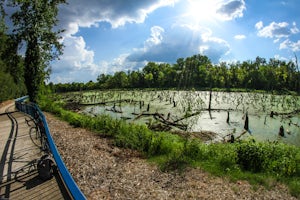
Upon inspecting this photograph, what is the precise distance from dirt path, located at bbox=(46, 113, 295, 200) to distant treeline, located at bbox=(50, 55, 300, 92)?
60.2 metres

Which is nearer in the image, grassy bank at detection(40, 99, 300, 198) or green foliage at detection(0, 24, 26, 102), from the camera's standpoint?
grassy bank at detection(40, 99, 300, 198)

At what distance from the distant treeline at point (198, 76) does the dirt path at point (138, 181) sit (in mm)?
60179

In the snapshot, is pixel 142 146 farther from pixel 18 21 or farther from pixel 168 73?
pixel 168 73

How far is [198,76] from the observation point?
87188 millimetres

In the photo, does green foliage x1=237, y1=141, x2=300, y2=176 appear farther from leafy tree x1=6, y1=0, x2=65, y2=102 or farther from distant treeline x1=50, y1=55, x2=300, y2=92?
distant treeline x1=50, y1=55, x2=300, y2=92

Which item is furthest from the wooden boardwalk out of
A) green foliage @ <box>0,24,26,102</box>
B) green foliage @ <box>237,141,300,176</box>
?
green foliage @ <box>0,24,26,102</box>

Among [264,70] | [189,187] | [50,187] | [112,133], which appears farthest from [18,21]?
[264,70]

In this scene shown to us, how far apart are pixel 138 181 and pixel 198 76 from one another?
272 feet

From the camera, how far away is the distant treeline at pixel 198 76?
68.6 meters

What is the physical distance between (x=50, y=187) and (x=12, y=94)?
1405 inches

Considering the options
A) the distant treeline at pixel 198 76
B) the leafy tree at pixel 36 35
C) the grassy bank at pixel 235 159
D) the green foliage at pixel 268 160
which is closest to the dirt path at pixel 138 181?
the grassy bank at pixel 235 159

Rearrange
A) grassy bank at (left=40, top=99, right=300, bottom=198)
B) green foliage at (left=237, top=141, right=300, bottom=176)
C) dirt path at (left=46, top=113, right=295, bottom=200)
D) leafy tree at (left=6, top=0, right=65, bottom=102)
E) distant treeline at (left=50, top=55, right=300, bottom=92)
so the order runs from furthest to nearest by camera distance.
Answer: distant treeline at (left=50, top=55, right=300, bottom=92)
leafy tree at (left=6, top=0, right=65, bottom=102)
green foliage at (left=237, top=141, right=300, bottom=176)
grassy bank at (left=40, top=99, right=300, bottom=198)
dirt path at (left=46, top=113, right=295, bottom=200)

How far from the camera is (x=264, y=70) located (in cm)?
6925

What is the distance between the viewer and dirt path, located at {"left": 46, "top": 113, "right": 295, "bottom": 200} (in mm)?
6496
